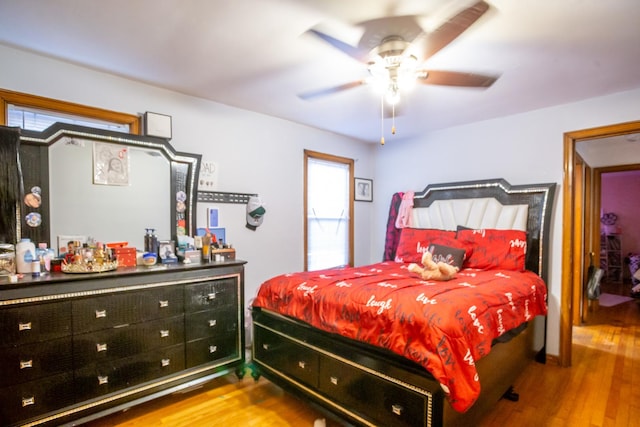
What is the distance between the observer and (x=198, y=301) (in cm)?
246

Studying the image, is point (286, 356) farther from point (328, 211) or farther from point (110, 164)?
point (328, 211)

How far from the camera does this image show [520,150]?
3.38m

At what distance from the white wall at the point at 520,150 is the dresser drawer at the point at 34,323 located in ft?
12.3

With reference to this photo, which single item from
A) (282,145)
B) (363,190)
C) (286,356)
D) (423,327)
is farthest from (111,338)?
(363,190)

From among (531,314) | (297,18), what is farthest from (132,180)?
(531,314)

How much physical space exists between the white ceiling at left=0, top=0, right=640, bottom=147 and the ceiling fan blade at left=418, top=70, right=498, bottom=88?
10cm

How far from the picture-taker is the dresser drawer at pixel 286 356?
223cm

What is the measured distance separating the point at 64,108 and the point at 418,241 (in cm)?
341

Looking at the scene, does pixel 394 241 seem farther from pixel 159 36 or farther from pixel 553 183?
pixel 159 36

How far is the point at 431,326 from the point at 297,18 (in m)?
1.77

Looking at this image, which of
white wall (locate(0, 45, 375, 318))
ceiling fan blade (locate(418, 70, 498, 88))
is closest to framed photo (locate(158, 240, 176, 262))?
white wall (locate(0, 45, 375, 318))

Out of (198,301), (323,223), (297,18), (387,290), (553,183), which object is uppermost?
(297,18)

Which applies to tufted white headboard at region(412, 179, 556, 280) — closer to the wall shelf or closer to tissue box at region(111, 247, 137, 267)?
the wall shelf

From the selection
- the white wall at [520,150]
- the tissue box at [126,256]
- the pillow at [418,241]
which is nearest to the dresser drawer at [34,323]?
the tissue box at [126,256]
